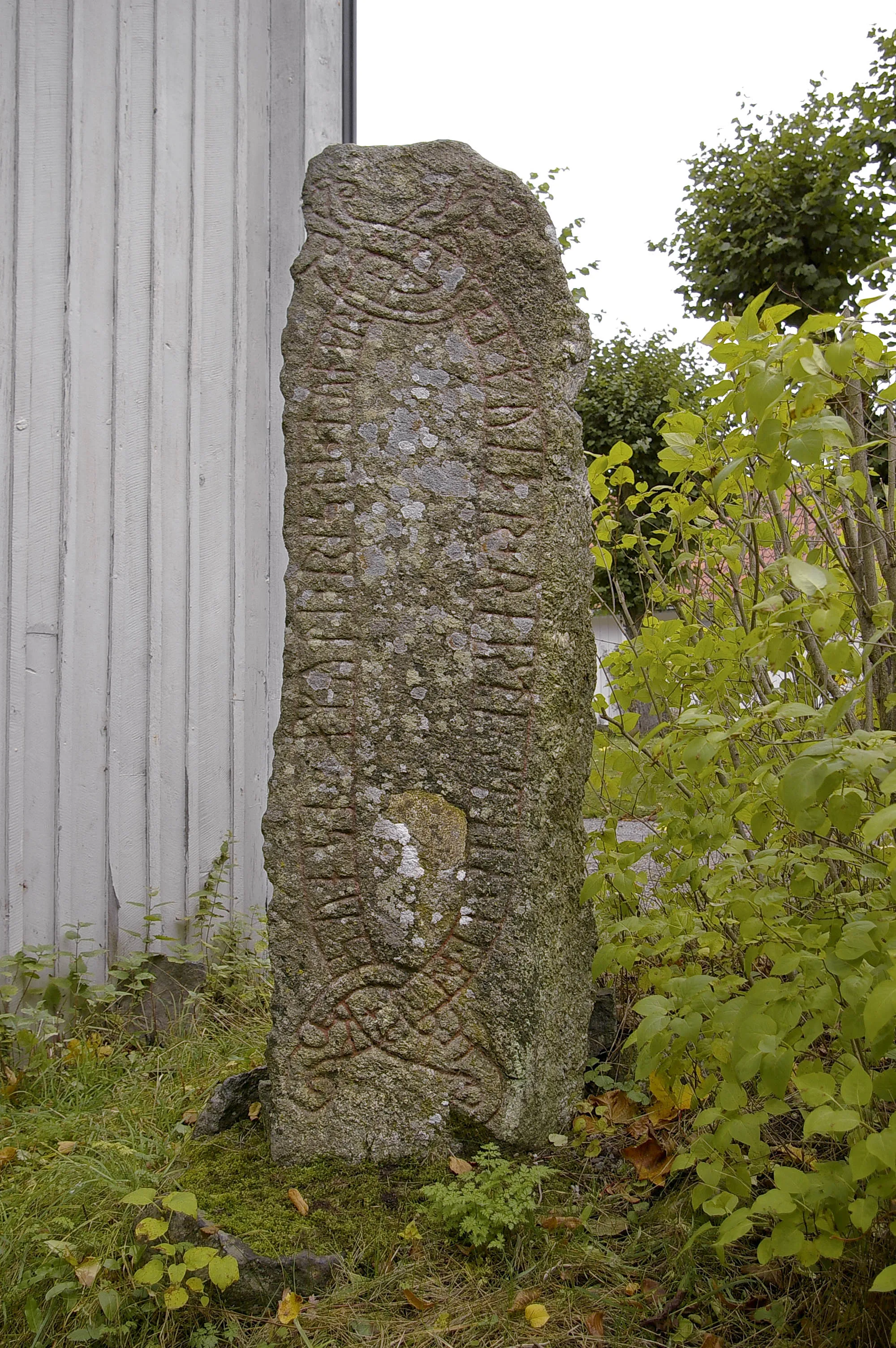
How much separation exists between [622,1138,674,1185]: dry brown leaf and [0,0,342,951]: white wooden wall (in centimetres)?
207

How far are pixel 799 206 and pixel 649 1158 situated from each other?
8.17 m

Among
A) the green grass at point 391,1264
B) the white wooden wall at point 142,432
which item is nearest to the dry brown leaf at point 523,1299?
the green grass at point 391,1264

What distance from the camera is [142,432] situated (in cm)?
392

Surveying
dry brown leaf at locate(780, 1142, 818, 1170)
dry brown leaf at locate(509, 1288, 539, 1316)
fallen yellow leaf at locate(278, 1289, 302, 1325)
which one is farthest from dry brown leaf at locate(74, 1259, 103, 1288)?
dry brown leaf at locate(780, 1142, 818, 1170)

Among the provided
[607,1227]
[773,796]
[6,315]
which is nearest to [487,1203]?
[607,1227]

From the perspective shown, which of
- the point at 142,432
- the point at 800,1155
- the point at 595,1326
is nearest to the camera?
the point at 595,1326

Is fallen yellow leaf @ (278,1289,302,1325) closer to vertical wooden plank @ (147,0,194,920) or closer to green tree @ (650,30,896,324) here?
vertical wooden plank @ (147,0,194,920)

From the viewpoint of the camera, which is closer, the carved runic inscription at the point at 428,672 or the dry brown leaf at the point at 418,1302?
the dry brown leaf at the point at 418,1302

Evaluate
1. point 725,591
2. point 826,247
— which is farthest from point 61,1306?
point 826,247

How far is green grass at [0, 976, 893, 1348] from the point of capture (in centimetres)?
195

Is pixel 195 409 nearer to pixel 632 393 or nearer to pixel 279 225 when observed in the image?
pixel 279 225

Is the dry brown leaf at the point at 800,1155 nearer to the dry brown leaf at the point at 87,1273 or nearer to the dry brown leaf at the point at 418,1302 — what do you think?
the dry brown leaf at the point at 418,1302

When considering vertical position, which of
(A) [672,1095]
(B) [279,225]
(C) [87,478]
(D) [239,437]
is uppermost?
(B) [279,225]

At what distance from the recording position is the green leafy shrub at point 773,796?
5.26 feet
